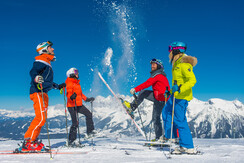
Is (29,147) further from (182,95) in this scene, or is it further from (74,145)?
(182,95)

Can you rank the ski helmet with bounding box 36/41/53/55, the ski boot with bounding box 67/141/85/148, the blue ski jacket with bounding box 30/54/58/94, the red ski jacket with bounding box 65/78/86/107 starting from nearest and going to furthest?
1. the blue ski jacket with bounding box 30/54/58/94
2. the ski helmet with bounding box 36/41/53/55
3. the ski boot with bounding box 67/141/85/148
4. the red ski jacket with bounding box 65/78/86/107

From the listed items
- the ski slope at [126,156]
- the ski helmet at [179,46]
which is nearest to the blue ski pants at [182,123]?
the ski slope at [126,156]

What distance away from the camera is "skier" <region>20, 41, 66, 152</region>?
5.71 metres

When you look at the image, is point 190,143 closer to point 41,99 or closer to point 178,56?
point 178,56

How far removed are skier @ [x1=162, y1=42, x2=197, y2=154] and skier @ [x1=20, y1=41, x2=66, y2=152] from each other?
11.0 ft

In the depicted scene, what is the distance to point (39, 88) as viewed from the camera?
19.2ft

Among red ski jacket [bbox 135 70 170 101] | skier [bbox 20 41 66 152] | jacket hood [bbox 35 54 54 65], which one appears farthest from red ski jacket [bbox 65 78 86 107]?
red ski jacket [bbox 135 70 170 101]

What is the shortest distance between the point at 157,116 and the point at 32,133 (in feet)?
12.6

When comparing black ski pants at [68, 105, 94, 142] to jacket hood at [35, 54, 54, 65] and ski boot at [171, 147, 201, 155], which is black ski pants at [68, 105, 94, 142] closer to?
jacket hood at [35, 54, 54, 65]

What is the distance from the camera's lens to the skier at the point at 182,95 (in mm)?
5066

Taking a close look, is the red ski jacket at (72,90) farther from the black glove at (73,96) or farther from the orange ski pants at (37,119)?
the orange ski pants at (37,119)

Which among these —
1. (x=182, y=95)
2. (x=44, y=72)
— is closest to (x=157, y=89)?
(x=182, y=95)

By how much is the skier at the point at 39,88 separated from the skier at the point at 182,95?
11.0 feet

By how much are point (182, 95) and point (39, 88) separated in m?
3.85
